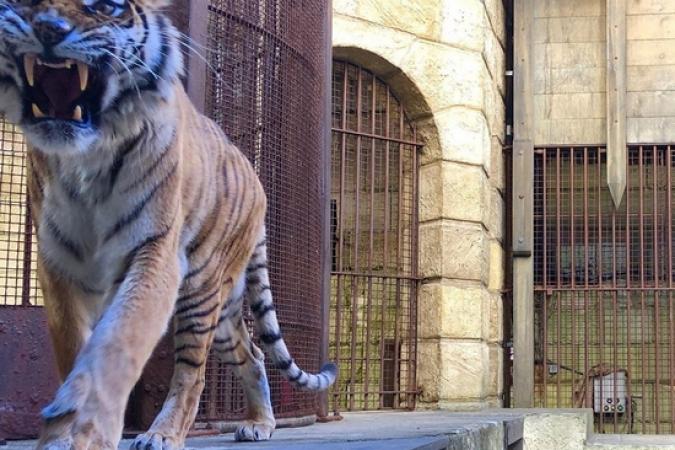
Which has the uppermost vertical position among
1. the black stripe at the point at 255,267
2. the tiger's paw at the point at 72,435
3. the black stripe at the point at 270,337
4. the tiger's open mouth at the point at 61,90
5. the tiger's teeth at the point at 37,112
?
the tiger's open mouth at the point at 61,90

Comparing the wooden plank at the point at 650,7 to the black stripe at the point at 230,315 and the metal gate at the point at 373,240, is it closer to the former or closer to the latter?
the metal gate at the point at 373,240

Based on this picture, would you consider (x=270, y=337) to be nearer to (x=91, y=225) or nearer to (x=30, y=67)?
(x=91, y=225)

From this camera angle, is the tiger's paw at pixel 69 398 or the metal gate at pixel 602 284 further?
the metal gate at pixel 602 284

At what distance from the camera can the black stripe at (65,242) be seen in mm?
2963

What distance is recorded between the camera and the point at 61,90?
2588mm

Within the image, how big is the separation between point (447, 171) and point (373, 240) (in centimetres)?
91

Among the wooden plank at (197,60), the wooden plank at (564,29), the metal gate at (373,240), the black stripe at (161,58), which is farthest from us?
Result: the wooden plank at (564,29)

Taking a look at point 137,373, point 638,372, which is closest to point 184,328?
point 137,373

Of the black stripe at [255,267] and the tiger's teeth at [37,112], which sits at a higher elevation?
the tiger's teeth at [37,112]

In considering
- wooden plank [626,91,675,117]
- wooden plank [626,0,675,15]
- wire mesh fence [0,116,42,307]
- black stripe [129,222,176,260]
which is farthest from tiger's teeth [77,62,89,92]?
wooden plank [626,0,675,15]

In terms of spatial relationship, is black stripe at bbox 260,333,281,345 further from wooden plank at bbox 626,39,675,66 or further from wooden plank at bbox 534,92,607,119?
wooden plank at bbox 626,39,675,66

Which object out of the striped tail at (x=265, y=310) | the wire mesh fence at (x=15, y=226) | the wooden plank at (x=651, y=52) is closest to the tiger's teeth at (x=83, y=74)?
the striped tail at (x=265, y=310)

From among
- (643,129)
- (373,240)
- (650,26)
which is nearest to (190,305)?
(373,240)

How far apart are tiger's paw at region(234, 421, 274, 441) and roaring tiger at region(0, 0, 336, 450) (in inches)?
28.6
